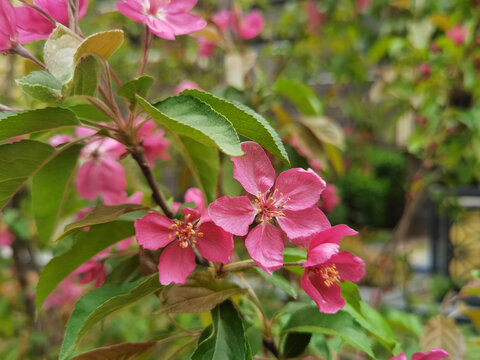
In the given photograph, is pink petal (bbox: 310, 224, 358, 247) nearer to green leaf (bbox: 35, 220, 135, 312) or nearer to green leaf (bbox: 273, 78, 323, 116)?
green leaf (bbox: 35, 220, 135, 312)

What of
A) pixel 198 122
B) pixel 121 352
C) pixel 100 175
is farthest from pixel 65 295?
pixel 198 122

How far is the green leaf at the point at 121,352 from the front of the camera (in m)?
0.46

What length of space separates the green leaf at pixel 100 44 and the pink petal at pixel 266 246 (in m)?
0.21

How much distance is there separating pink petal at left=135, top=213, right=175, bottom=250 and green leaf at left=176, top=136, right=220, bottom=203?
11cm

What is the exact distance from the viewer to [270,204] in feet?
1.41

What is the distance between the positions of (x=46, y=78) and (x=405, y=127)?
6.33m

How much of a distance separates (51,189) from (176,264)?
224 millimetres

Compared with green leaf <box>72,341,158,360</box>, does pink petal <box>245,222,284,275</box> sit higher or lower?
higher

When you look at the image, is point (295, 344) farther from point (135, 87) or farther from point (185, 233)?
point (135, 87)

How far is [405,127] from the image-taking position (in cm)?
616

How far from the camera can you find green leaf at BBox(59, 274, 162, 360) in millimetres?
403

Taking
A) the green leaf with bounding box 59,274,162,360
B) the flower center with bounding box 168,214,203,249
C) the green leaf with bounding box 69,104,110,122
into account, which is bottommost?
the green leaf with bounding box 59,274,162,360

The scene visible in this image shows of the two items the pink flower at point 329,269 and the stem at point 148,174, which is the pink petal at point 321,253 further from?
the stem at point 148,174

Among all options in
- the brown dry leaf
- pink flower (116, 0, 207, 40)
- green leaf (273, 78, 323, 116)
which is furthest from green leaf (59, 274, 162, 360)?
green leaf (273, 78, 323, 116)
